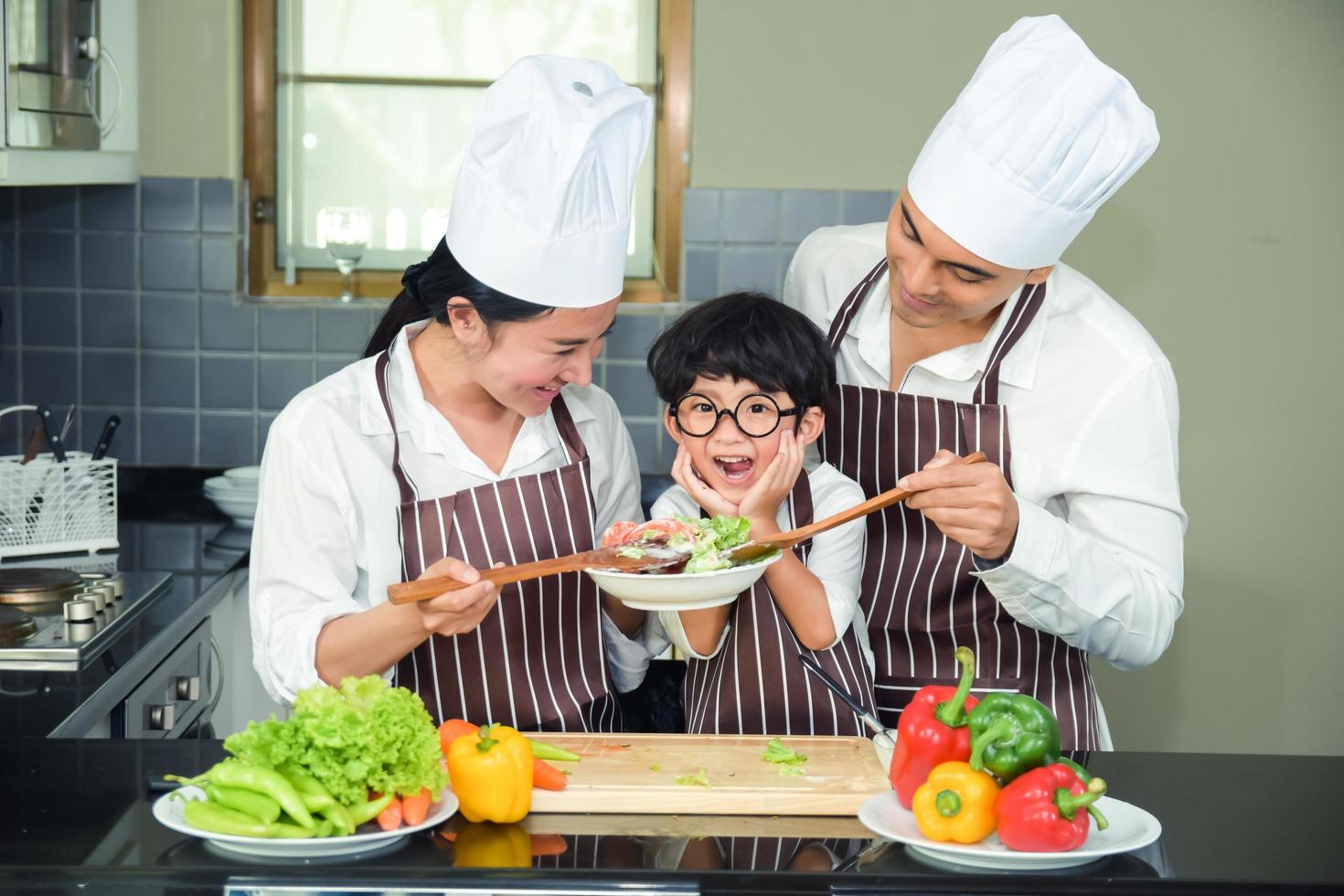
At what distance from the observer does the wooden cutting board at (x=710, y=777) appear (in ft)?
4.81

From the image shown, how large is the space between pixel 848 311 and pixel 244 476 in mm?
1690

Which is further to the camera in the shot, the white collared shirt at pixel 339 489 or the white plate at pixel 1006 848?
the white collared shirt at pixel 339 489

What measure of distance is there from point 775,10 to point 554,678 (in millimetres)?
2053

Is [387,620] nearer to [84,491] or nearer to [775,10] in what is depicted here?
[84,491]

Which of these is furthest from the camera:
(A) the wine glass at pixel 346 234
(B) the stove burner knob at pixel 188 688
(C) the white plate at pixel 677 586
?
(A) the wine glass at pixel 346 234

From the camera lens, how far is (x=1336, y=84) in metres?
3.42

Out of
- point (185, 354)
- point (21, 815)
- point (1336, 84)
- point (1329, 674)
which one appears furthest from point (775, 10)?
point (21, 815)

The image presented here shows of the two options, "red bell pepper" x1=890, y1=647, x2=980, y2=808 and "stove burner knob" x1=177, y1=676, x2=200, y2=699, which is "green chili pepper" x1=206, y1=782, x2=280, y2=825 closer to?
"red bell pepper" x1=890, y1=647, x2=980, y2=808

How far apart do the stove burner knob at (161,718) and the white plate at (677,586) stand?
1.07 m

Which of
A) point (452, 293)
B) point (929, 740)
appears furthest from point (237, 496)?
point (929, 740)

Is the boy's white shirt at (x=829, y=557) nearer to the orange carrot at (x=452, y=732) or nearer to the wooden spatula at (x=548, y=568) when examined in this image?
the wooden spatula at (x=548, y=568)

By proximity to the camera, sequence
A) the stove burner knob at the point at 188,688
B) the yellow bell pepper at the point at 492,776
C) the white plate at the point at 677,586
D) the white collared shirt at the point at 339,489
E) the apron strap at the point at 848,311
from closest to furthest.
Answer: the yellow bell pepper at the point at 492,776 < the white plate at the point at 677,586 < the white collared shirt at the point at 339,489 < the apron strap at the point at 848,311 < the stove burner knob at the point at 188,688

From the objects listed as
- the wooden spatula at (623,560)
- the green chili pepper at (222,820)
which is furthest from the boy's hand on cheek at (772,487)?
the green chili pepper at (222,820)

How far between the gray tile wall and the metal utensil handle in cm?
164
